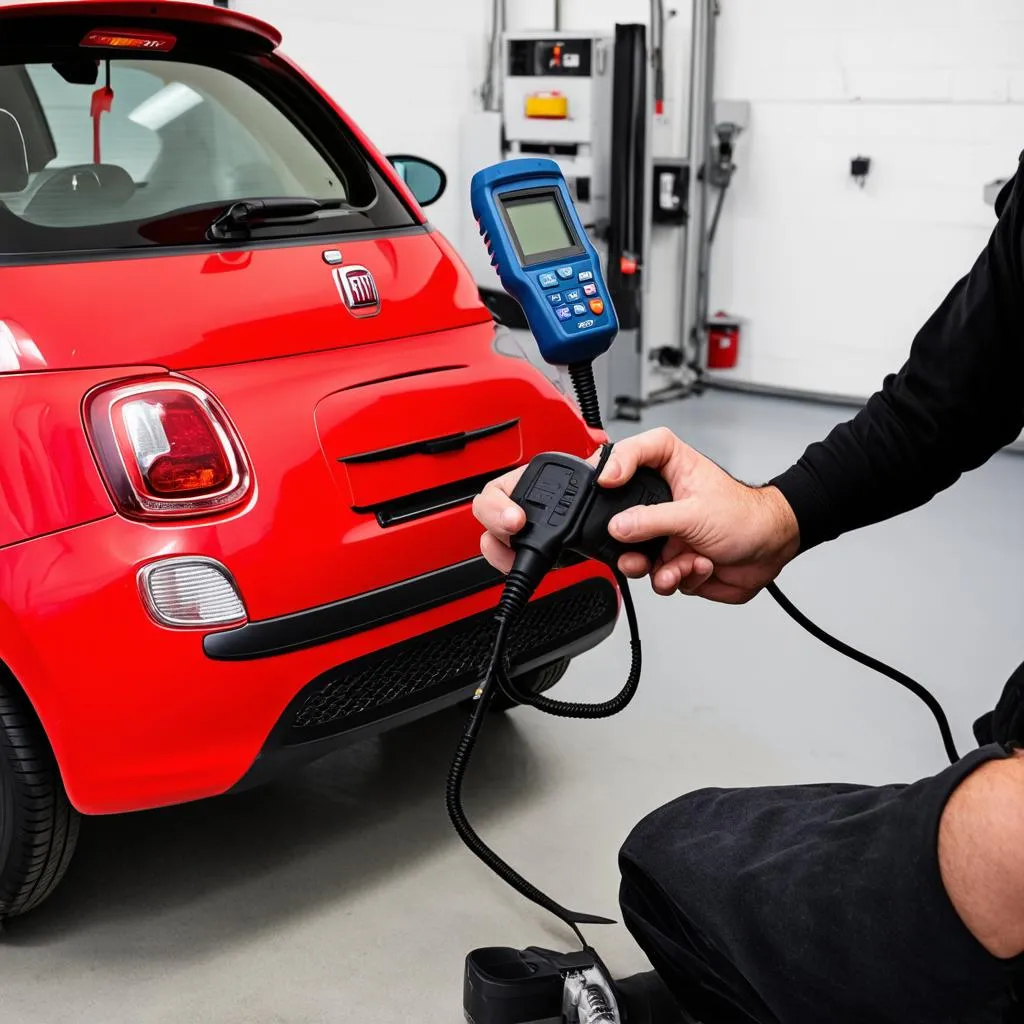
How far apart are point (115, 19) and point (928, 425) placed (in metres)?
1.57

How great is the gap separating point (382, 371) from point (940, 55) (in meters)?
4.40

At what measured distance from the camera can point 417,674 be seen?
7.01ft

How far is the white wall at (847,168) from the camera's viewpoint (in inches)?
218

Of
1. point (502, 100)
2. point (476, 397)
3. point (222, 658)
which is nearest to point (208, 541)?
point (222, 658)

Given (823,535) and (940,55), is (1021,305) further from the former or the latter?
(940,55)

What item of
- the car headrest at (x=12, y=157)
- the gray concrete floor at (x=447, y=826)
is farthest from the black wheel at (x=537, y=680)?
the car headrest at (x=12, y=157)

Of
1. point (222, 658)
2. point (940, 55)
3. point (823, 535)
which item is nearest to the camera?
point (823, 535)

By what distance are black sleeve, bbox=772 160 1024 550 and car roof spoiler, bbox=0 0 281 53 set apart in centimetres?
139

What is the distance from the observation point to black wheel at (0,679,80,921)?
189 centimetres

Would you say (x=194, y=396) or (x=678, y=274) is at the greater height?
(x=194, y=396)

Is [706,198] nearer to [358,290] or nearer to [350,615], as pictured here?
[358,290]

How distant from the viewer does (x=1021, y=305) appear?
4.49ft

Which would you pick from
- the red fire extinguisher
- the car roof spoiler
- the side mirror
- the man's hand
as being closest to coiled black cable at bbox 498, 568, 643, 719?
the man's hand

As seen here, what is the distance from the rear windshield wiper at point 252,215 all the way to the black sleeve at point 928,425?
3.72 ft
